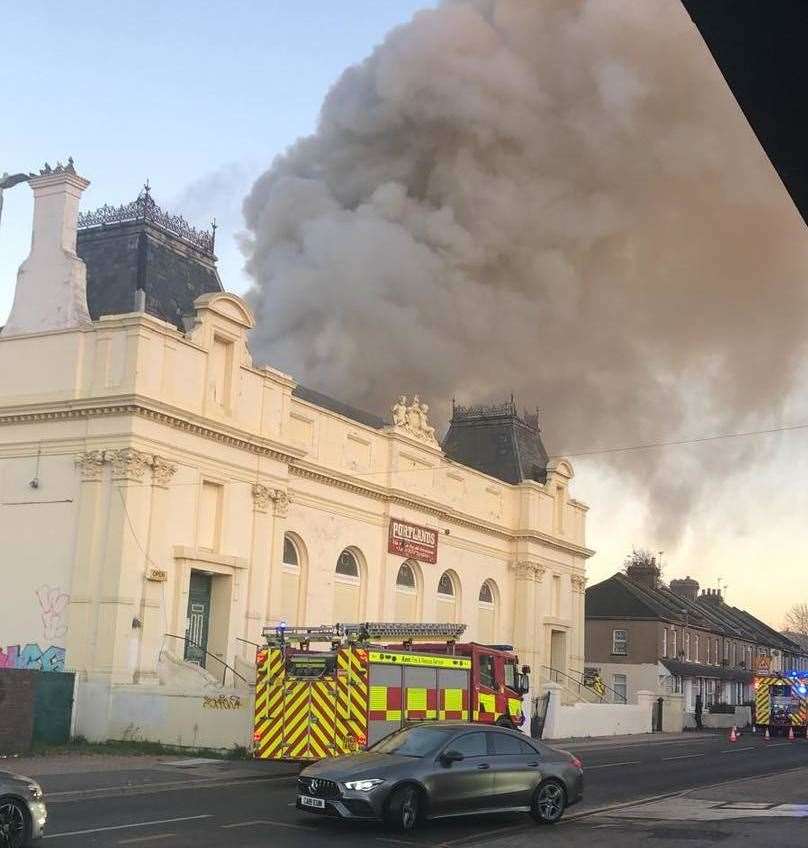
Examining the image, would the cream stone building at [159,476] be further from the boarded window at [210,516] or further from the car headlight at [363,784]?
the car headlight at [363,784]

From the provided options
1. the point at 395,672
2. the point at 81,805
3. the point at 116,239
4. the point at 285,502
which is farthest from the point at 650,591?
the point at 81,805

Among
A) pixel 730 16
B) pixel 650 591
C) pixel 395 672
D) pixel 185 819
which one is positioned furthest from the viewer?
pixel 650 591

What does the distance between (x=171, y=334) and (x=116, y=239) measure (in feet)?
17.9

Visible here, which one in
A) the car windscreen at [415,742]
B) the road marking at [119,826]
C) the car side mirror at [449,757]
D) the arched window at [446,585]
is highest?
the arched window at [446,585]

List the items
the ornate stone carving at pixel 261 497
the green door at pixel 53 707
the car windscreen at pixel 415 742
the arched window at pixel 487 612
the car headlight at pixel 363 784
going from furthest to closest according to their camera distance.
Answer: the arched window at pixel 487 612 < the ornate stone carving at pixel 261 497 < the green door at pixel 53 707 < the car windscreen at pixel 415 742 < the car headlight at pixel 363 784

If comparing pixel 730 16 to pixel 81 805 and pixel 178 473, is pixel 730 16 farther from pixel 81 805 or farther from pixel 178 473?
pixel 178 473

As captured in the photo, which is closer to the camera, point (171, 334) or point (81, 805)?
point (81, 805)

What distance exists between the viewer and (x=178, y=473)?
29.3m

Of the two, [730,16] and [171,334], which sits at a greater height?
[171,334]

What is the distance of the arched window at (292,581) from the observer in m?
34.5

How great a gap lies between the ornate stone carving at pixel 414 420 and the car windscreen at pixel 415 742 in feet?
84.4

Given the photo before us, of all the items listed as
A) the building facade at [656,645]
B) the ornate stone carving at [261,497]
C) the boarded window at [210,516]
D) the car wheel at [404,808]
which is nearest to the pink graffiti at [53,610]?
the boarded window at [210,516]

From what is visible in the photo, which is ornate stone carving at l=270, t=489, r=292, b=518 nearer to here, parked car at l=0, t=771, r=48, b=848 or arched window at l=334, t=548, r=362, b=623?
arched window at l=334, t=548, r=362, b=623

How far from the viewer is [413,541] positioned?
40812 mm
